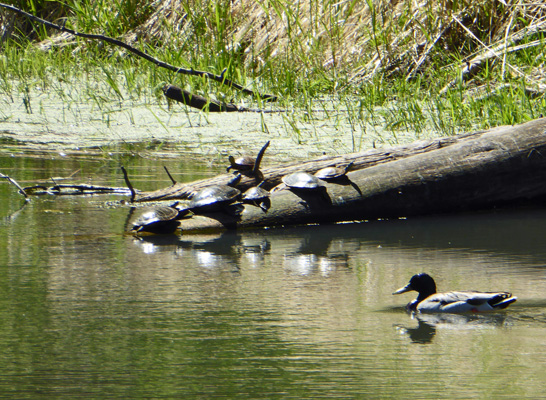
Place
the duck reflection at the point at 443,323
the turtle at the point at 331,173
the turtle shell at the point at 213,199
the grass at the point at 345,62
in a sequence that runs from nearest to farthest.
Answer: the duck reflection at the point at 443,323 → the turtle shell at the point at 213,199 → the turtle at the point at 331,173 → the grass at the point at 345,62

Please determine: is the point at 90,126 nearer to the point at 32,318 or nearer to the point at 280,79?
the point at 280,79

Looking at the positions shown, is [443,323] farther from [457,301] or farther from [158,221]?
[158,221]

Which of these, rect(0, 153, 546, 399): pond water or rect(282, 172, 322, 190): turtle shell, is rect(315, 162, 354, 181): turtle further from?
rect(0, 153, 546, 399): pond water

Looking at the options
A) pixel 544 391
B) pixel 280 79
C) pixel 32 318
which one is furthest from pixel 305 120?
pixel 544 391

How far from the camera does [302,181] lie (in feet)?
14.9

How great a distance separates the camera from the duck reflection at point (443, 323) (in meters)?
2.60

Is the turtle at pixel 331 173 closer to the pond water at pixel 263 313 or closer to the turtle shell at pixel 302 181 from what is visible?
the turtle shell at pixel 302 181

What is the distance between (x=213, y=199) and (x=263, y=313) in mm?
1658

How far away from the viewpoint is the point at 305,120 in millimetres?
7652

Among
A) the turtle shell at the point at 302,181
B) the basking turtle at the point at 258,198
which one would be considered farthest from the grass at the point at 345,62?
the basking turtle at the point at 258,198

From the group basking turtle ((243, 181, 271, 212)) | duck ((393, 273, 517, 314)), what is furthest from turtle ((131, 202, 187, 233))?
duck ((393, 273, 517, 314))

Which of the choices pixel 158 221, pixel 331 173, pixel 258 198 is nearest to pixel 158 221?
pixel 158 221

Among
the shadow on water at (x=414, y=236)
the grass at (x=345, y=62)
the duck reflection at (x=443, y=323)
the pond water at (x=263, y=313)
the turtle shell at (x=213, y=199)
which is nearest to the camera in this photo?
the pond water at (x=263, y=313)

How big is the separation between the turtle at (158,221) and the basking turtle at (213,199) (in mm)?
120
